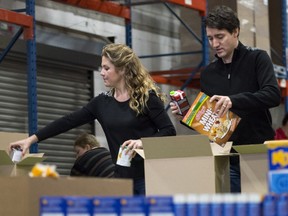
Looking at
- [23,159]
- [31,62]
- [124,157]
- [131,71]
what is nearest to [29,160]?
[23,159]

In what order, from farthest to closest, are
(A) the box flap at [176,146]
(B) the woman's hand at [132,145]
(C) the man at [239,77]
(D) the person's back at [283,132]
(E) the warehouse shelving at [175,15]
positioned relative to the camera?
(D) the person's back at [283,132] → (E) the warehouse shelving at [175,15] → (C) the man at [239,77] → (B) the woman's hand at [132,145] → (A) the box flap at [176,146]

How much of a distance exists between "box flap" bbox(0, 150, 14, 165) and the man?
2.71ft

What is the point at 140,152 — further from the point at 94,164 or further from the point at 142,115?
the point at 94,164

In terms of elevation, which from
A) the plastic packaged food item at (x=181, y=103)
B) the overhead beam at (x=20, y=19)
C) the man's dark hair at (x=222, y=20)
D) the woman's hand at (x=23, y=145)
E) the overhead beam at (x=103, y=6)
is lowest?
the woman's hand at (x=23, y=145)

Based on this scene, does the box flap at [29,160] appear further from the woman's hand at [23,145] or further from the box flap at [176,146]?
the box flap at [176,146]

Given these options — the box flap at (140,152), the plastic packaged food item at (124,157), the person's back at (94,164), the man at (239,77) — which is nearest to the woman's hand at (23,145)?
the plastic packaged food item at (124,157)

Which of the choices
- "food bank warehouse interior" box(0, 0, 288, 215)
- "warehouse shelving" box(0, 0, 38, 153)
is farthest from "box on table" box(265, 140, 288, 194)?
"warehouse shelving" box(0, 0, 38, 153)

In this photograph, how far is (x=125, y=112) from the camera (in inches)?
162

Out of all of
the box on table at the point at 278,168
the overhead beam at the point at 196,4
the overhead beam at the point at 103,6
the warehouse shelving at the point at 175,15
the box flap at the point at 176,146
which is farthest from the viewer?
the overhead beam at the point at 196,4

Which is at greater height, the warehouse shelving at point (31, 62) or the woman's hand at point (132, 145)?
the warehouse shelving at point (31, 62)

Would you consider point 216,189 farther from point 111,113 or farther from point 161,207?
point 161,207

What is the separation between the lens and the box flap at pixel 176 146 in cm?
359

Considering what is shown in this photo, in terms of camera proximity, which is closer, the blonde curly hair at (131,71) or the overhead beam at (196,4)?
the blonde curly hair at (131,71)

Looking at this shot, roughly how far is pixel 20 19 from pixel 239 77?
228 cm
